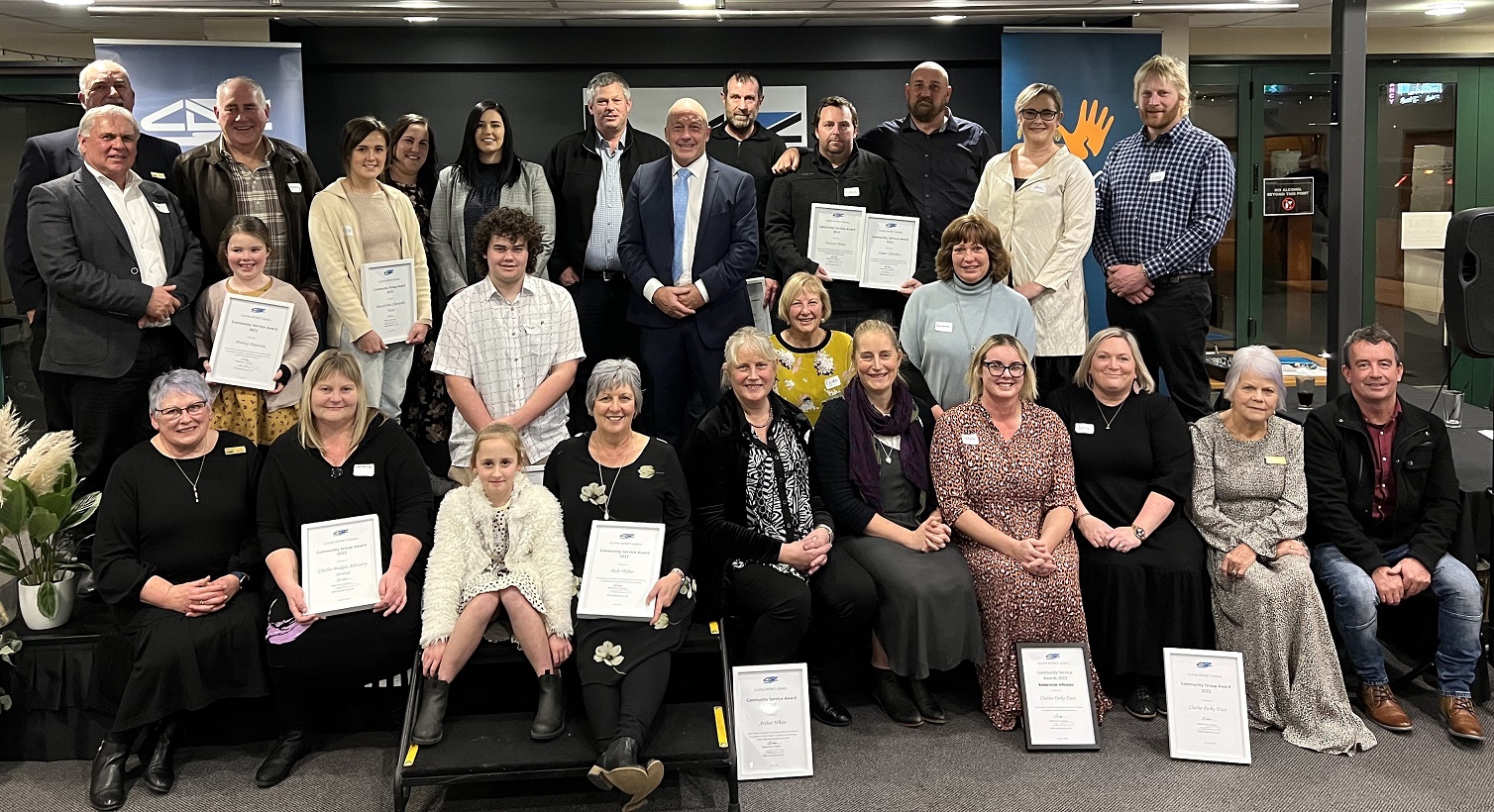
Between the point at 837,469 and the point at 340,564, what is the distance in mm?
1545

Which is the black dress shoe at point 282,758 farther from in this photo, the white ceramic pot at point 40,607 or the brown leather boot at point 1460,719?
the brown leather boot at point 1460,719

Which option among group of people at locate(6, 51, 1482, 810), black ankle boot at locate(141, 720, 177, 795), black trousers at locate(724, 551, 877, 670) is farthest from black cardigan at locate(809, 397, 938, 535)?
black ankle boot at locate(141, 720, 177, 795)

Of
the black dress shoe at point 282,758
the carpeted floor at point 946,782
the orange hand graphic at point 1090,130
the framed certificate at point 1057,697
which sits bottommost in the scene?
the carpeted floor at point 946,782

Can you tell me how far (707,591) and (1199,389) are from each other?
6.86 ft

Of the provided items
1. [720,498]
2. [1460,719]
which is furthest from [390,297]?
[1460,719]

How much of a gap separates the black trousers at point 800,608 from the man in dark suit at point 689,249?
1028 millimetres

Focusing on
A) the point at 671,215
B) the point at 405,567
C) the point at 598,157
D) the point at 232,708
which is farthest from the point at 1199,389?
the point at 232,708

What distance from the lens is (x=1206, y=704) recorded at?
354 centimetres

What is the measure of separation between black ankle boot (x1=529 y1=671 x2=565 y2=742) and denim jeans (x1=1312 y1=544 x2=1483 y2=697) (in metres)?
2.42

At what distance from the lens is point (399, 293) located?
429 centimetres

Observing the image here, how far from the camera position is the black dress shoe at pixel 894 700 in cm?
377

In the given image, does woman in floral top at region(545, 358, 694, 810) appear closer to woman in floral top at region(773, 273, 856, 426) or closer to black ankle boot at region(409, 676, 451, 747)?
black ankle boot at region(409, 676, 451, 747)

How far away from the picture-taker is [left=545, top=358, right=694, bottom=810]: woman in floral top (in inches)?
132

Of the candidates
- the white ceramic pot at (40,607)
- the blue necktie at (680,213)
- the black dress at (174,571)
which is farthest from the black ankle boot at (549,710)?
the blue necktie at (680,213)
